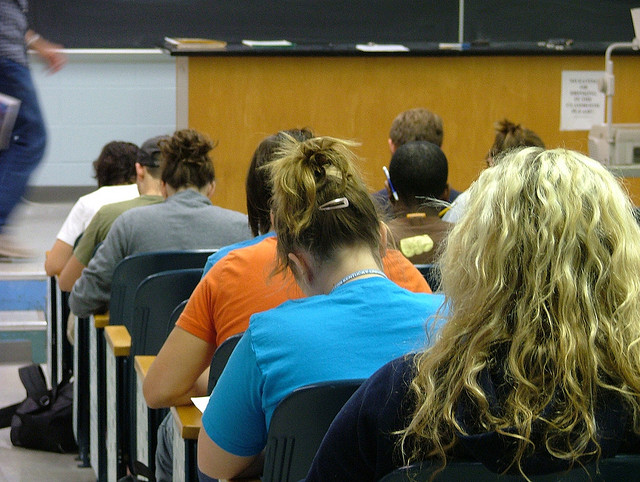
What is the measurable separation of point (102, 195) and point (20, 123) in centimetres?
141

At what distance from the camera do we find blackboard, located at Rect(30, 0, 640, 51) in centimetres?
734

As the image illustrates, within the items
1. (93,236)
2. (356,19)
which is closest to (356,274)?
(93,236)

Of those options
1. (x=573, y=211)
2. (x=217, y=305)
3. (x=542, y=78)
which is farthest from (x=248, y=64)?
(x=573, y=211)

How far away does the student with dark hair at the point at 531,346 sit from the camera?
3.18 feet

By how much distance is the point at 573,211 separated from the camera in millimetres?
1013

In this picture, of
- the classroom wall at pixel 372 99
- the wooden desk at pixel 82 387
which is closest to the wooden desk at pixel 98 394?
the wooden desk at pixel 82 387

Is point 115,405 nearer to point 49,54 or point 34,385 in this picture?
point 34,385

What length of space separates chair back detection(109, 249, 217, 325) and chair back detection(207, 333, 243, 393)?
1.06 metres

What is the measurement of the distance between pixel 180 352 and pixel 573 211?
1108mm

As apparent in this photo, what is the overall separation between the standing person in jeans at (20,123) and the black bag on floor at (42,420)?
119 centimetres

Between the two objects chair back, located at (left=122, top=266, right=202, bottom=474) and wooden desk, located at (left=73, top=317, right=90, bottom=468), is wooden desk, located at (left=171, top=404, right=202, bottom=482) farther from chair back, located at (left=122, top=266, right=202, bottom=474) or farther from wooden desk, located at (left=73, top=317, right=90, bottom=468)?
wooden desk, located at (left=73, top=317, right=90, bottom=468)

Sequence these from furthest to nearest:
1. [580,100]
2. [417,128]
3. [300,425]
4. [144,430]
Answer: [580,100] → [417,128] → [144,430] → [300,425]

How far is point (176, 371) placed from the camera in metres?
1.91

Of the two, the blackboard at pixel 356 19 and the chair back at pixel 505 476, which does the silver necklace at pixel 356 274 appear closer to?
the chair back at pixel 505 476
